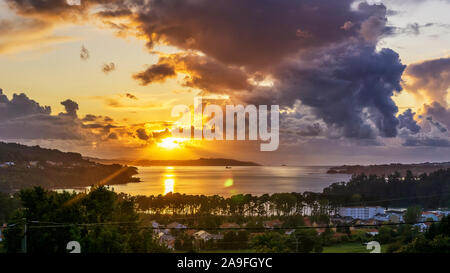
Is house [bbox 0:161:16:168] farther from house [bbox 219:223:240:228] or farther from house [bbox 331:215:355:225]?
house [bbox 331:215:355:225]

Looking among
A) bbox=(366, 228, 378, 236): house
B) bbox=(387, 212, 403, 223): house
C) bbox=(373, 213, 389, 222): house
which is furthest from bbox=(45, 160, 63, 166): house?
bbox=(387, 212, 403, 223): house

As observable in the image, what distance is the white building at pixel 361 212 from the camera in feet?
93.9

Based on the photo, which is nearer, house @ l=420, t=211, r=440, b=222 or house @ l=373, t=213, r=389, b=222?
house @ l=420, t=211, r=440, b=222

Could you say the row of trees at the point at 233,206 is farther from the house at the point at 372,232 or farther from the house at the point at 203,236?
the house at the point at 372,232

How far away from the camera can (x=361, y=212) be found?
94.6ft

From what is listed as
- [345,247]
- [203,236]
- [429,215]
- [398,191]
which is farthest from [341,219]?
[203,236]

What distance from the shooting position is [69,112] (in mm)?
35125

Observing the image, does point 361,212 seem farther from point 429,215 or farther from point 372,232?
point 372,232

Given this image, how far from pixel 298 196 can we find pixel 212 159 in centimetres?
1978

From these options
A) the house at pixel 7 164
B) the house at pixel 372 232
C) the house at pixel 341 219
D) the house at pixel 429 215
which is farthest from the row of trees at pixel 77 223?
the house at pixel 7 164

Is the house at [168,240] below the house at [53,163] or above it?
below

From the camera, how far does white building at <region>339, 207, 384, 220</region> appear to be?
93.9 ft
